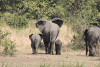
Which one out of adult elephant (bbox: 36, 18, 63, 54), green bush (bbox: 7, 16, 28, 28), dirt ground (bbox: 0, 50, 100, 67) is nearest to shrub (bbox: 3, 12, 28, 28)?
green bush (bbox: 7, 16, 28, 28)

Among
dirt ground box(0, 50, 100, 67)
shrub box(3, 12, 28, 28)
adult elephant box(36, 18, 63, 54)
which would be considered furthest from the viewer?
shrub box(3, 12, 28, 28)

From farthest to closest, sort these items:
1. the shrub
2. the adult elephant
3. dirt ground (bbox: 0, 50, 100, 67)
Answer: the shrub, the adult elephant, dirt ground (bbox: 0, 50, 100, 67)

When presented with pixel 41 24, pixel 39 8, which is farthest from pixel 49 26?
pixel 39 8

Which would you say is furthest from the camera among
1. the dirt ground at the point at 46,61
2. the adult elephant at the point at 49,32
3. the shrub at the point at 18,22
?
the shrub at the point at 18,22

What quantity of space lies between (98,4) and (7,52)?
1155 centimetres

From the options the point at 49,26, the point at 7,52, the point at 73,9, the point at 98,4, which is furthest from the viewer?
the point at 73,9

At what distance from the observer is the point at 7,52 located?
11.0m

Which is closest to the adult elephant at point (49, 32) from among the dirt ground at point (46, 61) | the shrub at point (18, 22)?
the dirt ground at point (46, 61)

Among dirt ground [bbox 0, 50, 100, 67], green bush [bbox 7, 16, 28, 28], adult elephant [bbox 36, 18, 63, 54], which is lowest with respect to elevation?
dirt ground [bbox 0, 50, 100, 67]

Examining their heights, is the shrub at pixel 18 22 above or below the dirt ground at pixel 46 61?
above

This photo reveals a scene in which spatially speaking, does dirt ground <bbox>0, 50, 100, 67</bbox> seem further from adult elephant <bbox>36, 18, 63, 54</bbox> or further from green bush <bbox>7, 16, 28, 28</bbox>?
green bush <bbox>7, 16, 28, 28</bbox>

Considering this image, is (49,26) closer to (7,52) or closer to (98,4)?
(7,52)

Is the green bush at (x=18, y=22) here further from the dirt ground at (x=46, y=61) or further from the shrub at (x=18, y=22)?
the dirt ground at (x=46, y=61)

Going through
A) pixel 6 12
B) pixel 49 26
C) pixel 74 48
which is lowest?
pixel 74 48
